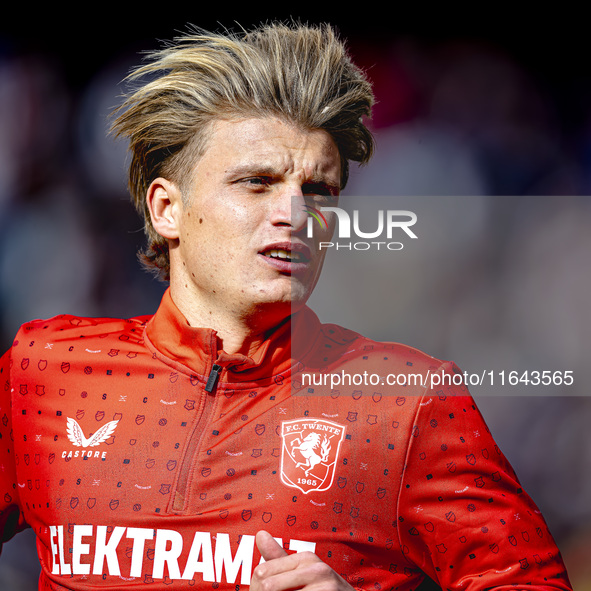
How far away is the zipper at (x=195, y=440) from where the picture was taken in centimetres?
138

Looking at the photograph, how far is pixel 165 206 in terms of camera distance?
162cm

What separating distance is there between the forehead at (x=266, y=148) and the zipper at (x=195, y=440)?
407mm

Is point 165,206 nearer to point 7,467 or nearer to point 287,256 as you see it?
point 287,256

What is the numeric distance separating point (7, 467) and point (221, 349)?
56cm

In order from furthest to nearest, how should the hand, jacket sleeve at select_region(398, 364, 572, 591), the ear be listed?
the ear, jacket sleeve at select_region(398, 364, 572, 591), the hand

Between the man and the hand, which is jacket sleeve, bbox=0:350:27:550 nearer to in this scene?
the man

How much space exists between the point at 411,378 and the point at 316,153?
49cm

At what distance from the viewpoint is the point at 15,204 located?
7.68 feet

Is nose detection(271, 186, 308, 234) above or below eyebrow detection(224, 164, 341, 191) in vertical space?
below

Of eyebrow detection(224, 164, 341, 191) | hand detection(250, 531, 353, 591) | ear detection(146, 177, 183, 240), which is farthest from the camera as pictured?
ear detection(146, 177, 183, 240)

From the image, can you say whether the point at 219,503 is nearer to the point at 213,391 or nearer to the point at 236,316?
the point at 213,391

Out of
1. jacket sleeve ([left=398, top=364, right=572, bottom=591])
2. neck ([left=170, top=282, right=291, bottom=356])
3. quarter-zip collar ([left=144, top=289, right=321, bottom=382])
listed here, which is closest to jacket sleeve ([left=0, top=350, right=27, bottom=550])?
quarter-zip collar ([left=144, top=289, right=321, bottom=382])

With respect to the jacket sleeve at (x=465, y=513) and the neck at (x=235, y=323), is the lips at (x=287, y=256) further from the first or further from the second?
the jacket sleeve at (x=465, y=513)

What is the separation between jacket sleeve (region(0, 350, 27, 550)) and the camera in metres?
1.62
